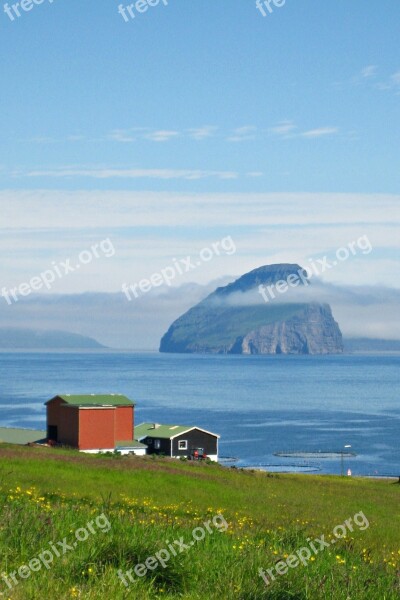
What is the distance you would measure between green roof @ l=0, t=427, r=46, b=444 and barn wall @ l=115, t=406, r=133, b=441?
754 cm

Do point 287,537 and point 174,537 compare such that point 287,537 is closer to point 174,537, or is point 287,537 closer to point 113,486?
point 174,537

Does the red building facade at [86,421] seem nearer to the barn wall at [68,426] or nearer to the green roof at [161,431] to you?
the barn wall at [68,426]

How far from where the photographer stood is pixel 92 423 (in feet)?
276

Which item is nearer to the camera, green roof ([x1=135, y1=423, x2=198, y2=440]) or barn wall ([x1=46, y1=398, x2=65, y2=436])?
→ barn wall ([x1=46, y1=398, x2=65, y2=436])

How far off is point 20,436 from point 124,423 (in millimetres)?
10661

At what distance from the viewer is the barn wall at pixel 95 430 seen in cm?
8344

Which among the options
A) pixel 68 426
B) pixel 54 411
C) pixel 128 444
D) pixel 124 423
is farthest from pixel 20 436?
pixel 128 444

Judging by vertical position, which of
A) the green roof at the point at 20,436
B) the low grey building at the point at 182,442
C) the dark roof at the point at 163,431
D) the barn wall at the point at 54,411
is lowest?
the low grey building at the point at 182,442

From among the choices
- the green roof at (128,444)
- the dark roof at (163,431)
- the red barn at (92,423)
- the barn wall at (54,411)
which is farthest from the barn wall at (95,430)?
the dark roof at (163,431)

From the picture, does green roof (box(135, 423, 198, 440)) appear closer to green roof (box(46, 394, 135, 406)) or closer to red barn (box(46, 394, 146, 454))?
red barn (box(46, 394, 146, 454))

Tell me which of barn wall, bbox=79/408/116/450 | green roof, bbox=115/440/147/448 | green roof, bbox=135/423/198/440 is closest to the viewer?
barn wall, bbox=79/408/116/450

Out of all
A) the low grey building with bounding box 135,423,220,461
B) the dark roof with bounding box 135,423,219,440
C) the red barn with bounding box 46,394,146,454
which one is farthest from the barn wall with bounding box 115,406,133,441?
the dark roof with bounding box 135,423,219,440

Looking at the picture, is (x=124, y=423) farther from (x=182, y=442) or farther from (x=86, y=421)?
(x=182, y=442)

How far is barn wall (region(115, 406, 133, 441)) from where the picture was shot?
89.0m
